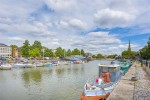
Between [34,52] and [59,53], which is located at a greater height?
[34,52]

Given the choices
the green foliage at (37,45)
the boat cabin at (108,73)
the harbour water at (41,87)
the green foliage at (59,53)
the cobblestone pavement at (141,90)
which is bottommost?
the harbour water at (41,87)

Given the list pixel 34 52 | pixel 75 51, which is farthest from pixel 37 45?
pixel 75 51

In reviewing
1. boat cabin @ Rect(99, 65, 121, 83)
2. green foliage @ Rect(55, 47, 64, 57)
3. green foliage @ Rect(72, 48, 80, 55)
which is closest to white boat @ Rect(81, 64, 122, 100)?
boat cabin @ Rect(99, 65, 121, 83)

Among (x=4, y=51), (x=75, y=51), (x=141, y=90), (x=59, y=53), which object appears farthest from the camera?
(x=75, y=51)

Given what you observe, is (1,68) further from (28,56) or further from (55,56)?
(55,56)

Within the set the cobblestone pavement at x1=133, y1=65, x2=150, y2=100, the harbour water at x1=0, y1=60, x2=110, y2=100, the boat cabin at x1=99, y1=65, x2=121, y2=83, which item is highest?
the boat cabin at x1=99, y1=65, x2=121, y2=83

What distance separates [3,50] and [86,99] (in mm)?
128372

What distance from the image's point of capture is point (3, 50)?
436 feet

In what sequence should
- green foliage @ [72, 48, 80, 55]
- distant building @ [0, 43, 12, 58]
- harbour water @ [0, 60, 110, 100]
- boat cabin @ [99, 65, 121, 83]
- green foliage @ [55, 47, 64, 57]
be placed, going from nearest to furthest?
harbour water @ [0, 60, 110, 100]
boat cabin @ [99, 65, 121, 83]
distant building @ [0, 43, 12, 58]
green foliage @ [55, 47, 64, 57]
green foliage @ [72, 48, 80, 55]

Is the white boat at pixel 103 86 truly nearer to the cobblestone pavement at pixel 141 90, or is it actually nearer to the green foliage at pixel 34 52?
the cobblestone pavement at pixel 141 90

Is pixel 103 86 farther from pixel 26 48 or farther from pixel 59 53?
pixel 59 53

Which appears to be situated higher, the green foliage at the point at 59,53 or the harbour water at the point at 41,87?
the green foliage at the point at 59,53

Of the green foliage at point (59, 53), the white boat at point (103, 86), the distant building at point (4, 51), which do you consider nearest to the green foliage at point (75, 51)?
the green foliage at point (59, 53)

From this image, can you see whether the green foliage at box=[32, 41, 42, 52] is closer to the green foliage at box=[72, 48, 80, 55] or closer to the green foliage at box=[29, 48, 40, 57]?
the green foliage at box=[29, 48, 40, 57]
